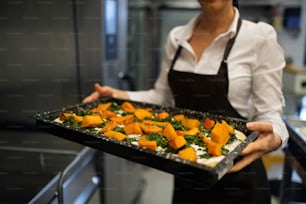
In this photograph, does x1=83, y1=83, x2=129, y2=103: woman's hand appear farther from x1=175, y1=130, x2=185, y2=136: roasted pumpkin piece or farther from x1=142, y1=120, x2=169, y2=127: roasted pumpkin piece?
x1=175, y1=130, x2=185, y2=136: roasted pumpkin piece

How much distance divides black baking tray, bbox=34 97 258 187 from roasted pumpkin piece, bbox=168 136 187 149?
1.7 inches

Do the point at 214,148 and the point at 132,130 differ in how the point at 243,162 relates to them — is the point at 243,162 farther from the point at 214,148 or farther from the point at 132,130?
the point at 132,130

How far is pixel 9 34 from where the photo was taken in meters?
Answer: 0.94

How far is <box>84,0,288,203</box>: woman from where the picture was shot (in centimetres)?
76

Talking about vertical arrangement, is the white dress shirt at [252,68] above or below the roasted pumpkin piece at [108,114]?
above

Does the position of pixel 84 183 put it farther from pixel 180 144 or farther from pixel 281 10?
pixel 281 10

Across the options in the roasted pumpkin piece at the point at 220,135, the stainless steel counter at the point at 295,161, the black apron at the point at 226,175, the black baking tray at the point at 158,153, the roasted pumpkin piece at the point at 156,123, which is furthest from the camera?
the stainless steel counter at the point at 295,161

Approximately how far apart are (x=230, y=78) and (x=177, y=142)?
12.7 inches

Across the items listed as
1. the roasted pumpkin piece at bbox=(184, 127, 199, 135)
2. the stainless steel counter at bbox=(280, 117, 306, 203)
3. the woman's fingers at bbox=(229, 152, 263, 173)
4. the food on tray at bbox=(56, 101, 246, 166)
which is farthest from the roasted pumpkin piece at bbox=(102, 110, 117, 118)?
the stainless steel counter at bbox=(280, 117, 306, 203)

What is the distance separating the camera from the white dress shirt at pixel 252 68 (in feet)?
2.48

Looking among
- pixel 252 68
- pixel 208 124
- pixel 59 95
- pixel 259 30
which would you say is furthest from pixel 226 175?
pixel 59 95

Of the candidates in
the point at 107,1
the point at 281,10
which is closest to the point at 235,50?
the point at 107,1

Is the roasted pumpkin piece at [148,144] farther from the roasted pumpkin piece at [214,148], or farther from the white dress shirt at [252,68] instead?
the white dress shirt at [252,68]

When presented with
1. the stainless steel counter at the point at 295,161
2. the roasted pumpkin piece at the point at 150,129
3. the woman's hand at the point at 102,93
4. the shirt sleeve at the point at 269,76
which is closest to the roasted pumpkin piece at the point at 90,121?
the roasted pumpkin piece at the point at 150,129
